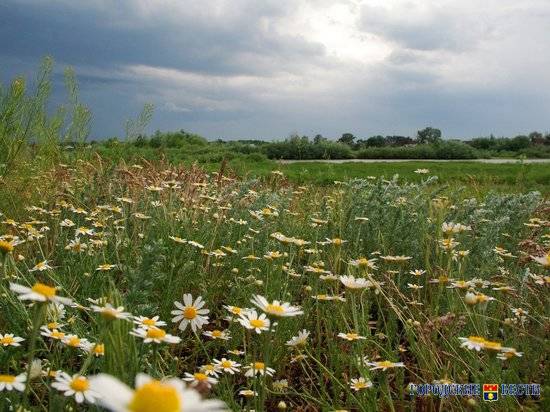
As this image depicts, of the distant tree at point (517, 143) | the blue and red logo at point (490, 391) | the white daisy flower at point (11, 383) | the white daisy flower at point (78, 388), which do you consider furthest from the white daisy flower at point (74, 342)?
the distant tree at point (517, 143)

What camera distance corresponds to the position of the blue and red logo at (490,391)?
1.99m

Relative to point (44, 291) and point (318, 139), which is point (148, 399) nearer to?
point (44, 291)

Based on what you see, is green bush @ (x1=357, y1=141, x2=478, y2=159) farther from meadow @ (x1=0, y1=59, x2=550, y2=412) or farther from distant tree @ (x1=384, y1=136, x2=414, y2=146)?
meadow @ (x1=0, y1=59, x2=550, y2=412)

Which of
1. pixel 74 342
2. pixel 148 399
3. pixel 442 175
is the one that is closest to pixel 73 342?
pixel 74 342

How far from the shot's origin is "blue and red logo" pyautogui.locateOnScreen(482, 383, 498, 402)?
1.99m

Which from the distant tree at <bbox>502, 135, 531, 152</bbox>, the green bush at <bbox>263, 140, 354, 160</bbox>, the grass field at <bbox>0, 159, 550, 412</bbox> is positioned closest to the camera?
the grass field at <bbox>0, 159, 550, 412</bbox>

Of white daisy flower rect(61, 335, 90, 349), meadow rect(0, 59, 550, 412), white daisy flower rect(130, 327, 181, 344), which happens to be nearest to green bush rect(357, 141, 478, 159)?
meadow rect(0, 59, 550, 412)

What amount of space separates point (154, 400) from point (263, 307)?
0.91m

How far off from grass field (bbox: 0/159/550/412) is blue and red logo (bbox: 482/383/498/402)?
2 cm

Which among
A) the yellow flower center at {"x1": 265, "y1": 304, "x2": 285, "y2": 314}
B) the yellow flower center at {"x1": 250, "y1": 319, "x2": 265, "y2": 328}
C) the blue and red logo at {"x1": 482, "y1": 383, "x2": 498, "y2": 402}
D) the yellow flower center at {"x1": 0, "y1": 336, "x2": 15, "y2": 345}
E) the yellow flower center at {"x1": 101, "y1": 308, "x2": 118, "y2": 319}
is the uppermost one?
the yellow flower center at {"x1": 101, "y1": 308, "x2": 118, "y2": 319}

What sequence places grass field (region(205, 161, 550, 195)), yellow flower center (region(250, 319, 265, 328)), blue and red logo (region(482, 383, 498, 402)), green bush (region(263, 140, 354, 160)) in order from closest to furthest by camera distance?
yellow flower center (region(250, 319, 265, 328)), blue and red logo (region(482, 383, 498, 402)), grass field (region(205, 161, 550, 195)), green bush (region(263, 140, 354, 160))

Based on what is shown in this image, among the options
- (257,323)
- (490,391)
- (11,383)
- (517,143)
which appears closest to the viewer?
(11,383)

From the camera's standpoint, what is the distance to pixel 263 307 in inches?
63.5

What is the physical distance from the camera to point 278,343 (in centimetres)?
261
